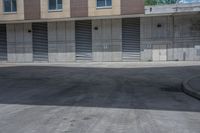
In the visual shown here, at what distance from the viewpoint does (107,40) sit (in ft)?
108

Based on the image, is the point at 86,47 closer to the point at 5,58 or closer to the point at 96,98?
the point at 5,58

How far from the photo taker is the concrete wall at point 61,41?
3391cm

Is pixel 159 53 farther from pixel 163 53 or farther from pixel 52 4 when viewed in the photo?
pixel 52 4

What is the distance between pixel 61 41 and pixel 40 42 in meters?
2.79

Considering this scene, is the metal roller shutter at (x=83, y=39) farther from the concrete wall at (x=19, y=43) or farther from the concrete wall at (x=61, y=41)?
the concrete wall at (x=19, y=43)

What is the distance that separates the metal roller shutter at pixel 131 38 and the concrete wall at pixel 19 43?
11763 mm

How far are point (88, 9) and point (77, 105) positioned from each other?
2426 cm

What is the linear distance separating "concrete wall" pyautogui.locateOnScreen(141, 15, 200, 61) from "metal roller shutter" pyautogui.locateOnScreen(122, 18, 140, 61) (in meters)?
0.57

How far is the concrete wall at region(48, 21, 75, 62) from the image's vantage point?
33906 millimetres

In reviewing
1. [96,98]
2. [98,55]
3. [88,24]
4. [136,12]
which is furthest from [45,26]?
[96,98]

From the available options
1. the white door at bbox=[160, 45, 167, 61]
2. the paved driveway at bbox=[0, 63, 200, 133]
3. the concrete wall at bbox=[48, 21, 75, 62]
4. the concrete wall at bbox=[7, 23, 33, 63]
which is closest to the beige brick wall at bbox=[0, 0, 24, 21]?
the concrete wall at bbox=[7, 23, 33, 63]

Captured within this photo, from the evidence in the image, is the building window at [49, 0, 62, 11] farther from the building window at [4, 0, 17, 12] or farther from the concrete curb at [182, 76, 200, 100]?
the concrete curb at [182, 76, 200, 100]

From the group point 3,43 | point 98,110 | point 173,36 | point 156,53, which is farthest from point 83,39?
point 98,110

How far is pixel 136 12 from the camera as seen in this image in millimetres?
30641
